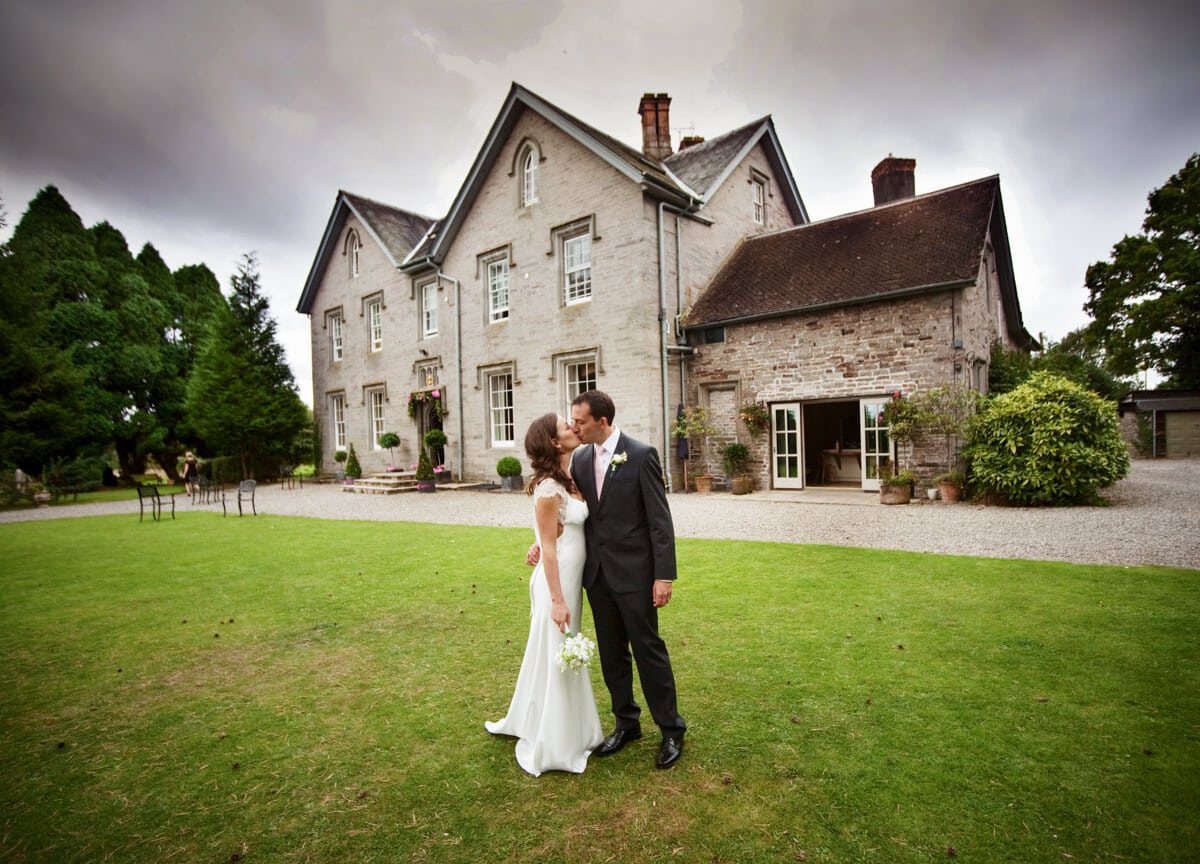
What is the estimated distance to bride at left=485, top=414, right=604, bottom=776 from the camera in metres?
3.16

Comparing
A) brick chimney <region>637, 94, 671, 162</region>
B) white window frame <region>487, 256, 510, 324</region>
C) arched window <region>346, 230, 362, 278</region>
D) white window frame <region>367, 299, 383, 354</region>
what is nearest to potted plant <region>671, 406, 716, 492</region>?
white window frame <region>487, 256, 510, 324</region>

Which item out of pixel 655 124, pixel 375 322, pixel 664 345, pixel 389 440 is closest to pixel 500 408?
pixel 389 440

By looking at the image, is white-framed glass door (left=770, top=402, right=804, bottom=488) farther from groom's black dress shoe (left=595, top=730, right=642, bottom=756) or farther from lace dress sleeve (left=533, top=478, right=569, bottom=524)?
lace dress sleeve (left=533, top=478, right=569, bottom=524)

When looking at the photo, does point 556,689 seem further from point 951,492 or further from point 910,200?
point 910,200

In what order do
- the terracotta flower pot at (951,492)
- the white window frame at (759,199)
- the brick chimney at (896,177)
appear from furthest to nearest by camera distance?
the white window frame at (759,199) → the brick chimney at (896,177) → the terracotta flower pot at (951,492)

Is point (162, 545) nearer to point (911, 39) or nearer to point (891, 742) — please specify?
point (891, 742)

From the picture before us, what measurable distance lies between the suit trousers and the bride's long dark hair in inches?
23.7

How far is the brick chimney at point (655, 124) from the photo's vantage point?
2147 centimetres

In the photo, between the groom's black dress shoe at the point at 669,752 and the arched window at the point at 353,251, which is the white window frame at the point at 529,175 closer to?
the arched window at the point at 353,251

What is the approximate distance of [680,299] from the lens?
17000 mm

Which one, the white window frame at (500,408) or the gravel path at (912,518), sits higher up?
the white window frame at (500,408)

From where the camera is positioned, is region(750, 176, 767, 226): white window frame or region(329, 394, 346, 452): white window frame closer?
region(750, 176, 767, 226): white window frame

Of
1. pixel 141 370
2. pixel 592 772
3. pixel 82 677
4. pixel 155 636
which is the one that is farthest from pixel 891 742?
pixel 141 370

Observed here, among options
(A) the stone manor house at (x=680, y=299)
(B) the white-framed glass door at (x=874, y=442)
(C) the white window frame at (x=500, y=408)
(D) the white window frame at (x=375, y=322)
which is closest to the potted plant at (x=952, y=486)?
(B) the white-framed glass door at (x=874, y=442)
